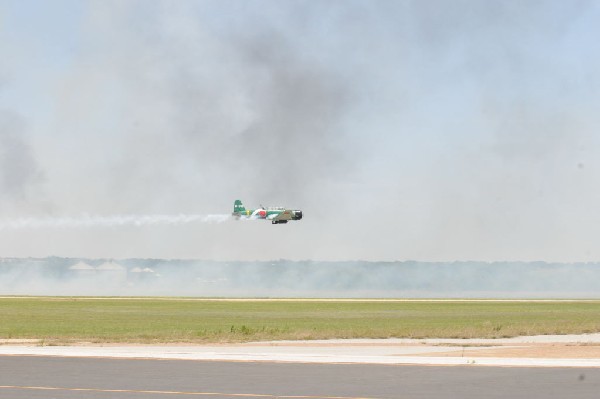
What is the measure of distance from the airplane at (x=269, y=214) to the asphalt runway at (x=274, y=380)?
61302 mm

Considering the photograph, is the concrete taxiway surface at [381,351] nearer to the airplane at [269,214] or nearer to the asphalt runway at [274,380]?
the asphalt runway at [274,380]

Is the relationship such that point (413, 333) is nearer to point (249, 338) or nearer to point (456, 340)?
point (456, 340)

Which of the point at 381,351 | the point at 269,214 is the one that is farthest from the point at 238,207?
the point at 381,351

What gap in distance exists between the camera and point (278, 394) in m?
25.8

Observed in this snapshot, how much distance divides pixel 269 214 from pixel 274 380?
69790 mm

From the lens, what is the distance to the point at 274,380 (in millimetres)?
29406

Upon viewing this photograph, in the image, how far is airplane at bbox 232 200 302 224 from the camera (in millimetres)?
97375

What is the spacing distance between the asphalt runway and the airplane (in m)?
61.3

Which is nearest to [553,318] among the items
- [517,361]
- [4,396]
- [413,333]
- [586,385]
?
[413,333]

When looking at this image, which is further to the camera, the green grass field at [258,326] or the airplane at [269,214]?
the airplane at [269,214]

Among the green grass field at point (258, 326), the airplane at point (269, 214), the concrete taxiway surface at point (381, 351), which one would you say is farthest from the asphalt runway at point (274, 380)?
the airplane at point (269, 214)

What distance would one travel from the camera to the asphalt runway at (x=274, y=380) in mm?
25984

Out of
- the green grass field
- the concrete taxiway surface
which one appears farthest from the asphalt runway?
the green grass field

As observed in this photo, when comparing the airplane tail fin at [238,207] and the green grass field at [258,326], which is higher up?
the airplane tail fin at [238,207]
